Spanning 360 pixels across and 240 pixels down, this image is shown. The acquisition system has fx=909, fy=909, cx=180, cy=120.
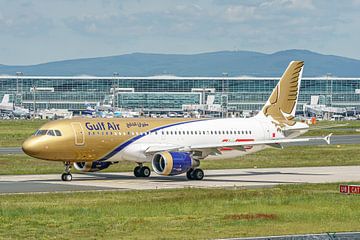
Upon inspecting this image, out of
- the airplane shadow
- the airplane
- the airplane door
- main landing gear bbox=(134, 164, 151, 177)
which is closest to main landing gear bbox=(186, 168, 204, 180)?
the airplane

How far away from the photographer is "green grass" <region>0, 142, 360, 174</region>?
61219 mm

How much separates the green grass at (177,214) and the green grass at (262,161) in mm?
19129

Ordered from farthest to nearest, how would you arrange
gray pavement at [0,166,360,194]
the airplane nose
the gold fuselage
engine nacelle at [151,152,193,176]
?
engine nacelle at [151,152,193,176]
the gold fuselage
the airplane nose
gray pavement at [0,166,360,194]

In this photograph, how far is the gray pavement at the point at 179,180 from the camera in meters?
46.9

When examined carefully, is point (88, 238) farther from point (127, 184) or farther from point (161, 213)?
point (127, 184)

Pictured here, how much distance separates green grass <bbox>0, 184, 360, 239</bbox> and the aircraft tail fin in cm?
1700

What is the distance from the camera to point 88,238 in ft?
87.0

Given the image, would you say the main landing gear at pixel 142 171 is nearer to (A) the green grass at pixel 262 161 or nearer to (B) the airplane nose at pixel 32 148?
(A) the green grass at pixel 262 161

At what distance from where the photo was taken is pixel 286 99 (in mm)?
60875

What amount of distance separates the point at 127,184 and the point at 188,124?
8.14m

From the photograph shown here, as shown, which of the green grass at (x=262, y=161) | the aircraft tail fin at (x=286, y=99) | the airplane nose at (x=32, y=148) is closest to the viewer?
the airplane nose at (x=32, y=148)

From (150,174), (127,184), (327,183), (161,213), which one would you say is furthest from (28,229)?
(150,174)

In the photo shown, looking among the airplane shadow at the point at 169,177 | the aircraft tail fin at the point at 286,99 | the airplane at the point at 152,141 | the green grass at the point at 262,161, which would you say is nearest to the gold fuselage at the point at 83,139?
the airplane at the point at 152,141

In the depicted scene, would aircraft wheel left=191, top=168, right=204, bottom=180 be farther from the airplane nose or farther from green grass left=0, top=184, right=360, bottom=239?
the airplane nose
